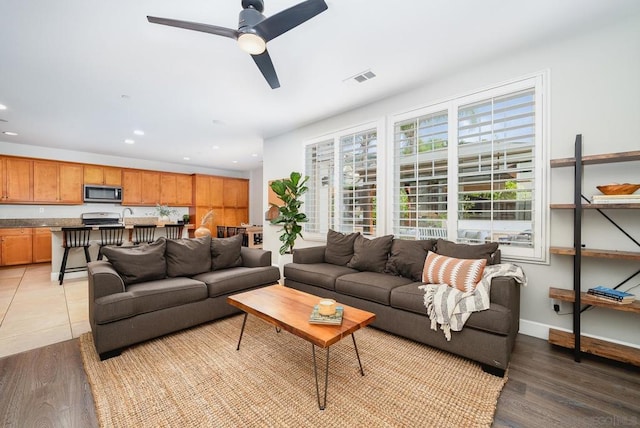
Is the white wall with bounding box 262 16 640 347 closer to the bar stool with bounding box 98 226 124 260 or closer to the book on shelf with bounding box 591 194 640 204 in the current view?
the book on shelf with bounding box 591 194 640 204

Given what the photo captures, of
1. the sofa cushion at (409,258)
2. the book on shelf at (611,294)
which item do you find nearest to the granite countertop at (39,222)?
the sofa cushion at (409,258)

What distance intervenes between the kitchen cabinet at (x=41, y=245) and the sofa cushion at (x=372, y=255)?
717 cm

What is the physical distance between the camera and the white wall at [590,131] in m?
2.21

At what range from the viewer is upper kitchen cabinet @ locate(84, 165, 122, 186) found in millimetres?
6684

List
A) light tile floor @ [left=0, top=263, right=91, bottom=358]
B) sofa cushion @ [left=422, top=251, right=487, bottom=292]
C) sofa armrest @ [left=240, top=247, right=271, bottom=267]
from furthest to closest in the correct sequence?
sofa armrest @ [left=240, top=247, right=271, bottom=267] < light tile floor @ [left=0, top=263, right=91, bottom=358] < sofa cushion @ [left=422, top=251, right=487, bottom=292]

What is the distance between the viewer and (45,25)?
2299 millimetres

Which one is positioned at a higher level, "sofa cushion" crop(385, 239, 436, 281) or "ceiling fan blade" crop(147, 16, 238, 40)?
"ceiling fan blade" crop(147, 16, 238, 40)

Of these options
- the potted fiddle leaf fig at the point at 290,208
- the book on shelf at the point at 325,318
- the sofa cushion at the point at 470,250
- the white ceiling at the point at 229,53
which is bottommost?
the book on shelf at the point at 325,318

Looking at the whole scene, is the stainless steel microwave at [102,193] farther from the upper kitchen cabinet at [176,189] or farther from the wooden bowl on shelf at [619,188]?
the wooden bowl on shelf at [619,188]

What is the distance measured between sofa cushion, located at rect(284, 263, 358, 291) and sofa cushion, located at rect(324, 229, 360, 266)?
0.10m

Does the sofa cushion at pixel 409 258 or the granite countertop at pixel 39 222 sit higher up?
the granite countertop at pixel 39 222

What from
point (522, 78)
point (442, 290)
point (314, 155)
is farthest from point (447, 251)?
point (314, 155)

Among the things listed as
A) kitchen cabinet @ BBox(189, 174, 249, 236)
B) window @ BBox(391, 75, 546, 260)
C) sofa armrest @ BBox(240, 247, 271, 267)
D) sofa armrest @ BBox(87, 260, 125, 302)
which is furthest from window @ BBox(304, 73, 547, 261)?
kitchen cabinet @ BBox(189, 174, 249, 236)

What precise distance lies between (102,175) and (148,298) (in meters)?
6.31
